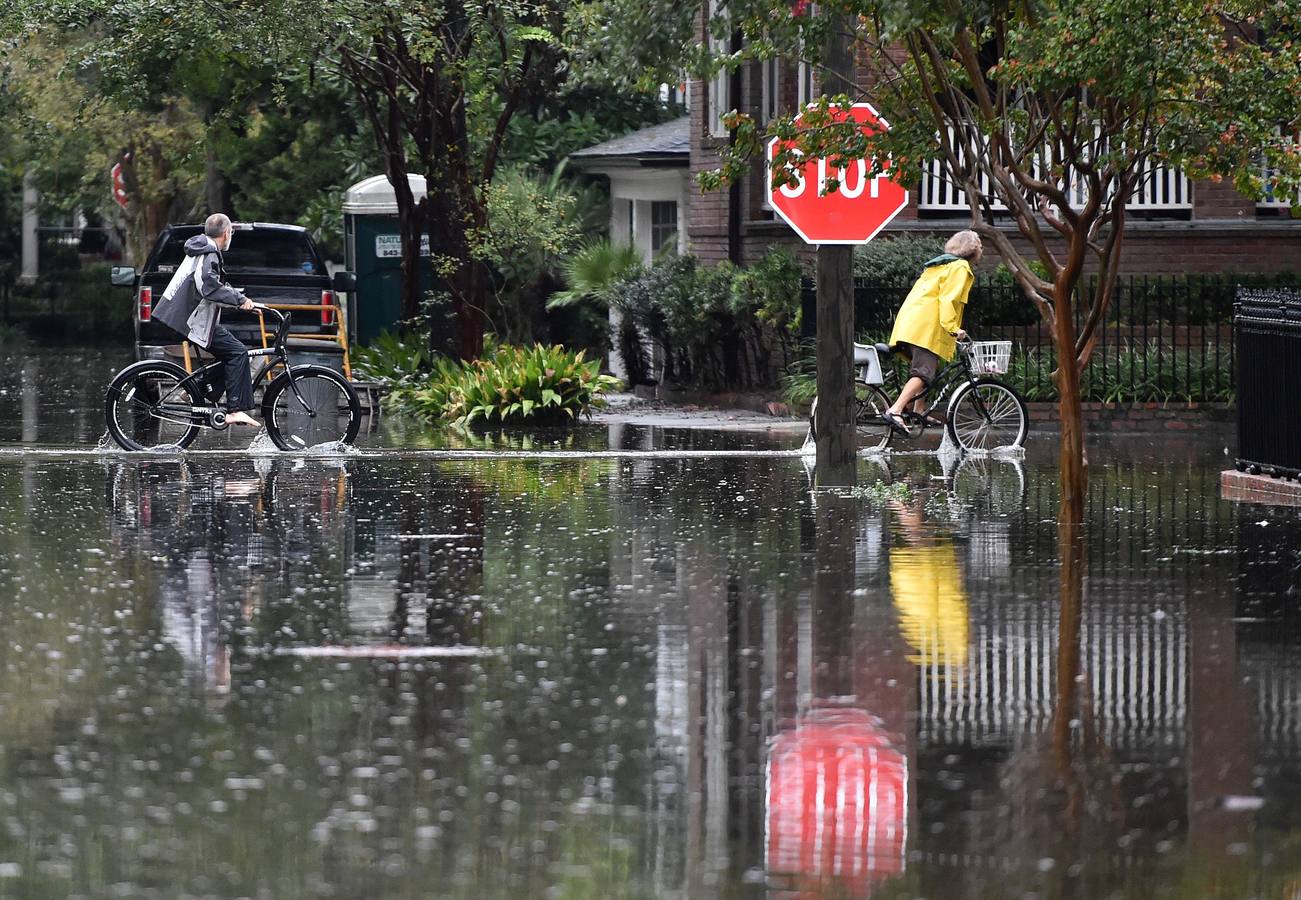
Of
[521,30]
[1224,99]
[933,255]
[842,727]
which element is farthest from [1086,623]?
[521,30]

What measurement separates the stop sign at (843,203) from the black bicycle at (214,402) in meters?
4.16

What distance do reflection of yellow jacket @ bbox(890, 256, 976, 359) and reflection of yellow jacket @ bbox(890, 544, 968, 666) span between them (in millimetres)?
5444

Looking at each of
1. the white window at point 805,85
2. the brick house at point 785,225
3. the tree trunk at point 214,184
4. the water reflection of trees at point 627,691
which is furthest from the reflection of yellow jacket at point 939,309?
the tree trunk at point 214,184

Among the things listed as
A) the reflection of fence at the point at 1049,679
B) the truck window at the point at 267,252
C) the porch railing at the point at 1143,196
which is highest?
the porch railing at the point at 1143,196

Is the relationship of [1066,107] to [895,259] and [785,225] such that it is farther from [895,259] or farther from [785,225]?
[785,225]

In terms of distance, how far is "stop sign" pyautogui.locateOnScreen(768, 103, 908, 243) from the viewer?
1379 centimetres

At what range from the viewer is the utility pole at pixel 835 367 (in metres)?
14.2

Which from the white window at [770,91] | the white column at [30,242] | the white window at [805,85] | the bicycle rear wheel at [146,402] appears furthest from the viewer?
the white column at [30,242]

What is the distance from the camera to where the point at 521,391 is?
20.1m

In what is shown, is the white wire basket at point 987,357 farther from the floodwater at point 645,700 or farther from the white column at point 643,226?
the white column at point 643,226

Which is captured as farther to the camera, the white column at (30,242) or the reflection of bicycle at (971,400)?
the white column at (30,242)

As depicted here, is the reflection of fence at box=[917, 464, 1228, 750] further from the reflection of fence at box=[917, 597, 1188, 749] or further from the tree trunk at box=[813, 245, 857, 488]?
the tree trunk at box=[813, 245, 857, 488]

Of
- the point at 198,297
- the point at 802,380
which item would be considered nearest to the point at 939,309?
the point at 802,380

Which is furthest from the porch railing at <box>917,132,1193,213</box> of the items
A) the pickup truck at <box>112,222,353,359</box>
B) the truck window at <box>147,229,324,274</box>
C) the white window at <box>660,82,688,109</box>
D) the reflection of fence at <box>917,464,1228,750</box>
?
the white window at <box>660,82,688,109</box>
